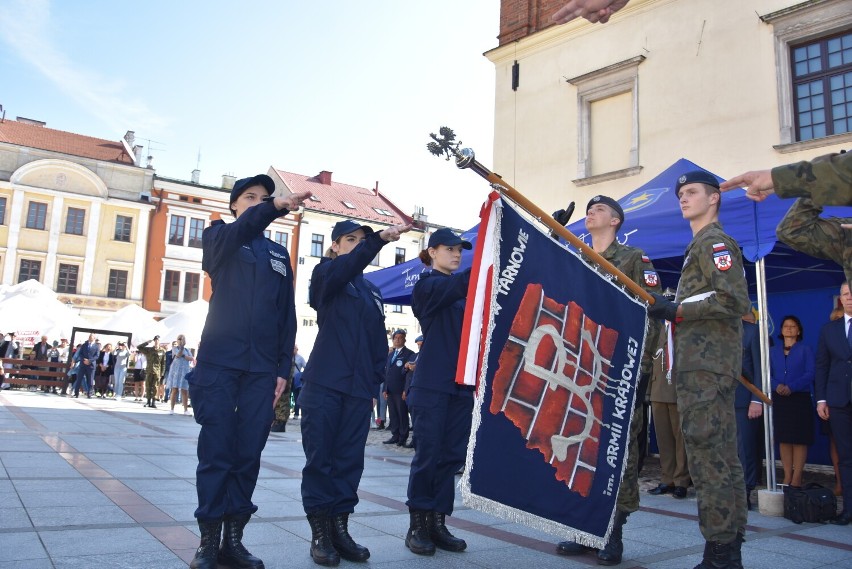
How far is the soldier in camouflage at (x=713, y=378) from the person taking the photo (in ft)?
11.0

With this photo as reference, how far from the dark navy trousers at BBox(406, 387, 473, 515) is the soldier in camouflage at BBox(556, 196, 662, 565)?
790 mm

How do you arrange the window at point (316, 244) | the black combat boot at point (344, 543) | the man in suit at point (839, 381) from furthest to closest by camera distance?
the window at point (316, 244) → the man in suit at point (839, 381) → the black combat boot at point (344, 543)

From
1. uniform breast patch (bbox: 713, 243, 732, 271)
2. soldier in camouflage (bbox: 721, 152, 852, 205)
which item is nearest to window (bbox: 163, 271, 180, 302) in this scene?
uniform breast patch (bbox: 713, 243, 732, 271)

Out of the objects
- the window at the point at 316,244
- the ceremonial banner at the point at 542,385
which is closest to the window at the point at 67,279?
the window at the point at 316,244

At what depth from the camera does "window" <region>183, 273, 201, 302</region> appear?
41.4 m

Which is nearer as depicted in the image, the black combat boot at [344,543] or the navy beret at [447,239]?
the black combat boot at [344,543]

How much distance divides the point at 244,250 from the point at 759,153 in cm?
1216

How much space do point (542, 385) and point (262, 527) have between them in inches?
82.3

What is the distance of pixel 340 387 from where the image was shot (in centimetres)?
386

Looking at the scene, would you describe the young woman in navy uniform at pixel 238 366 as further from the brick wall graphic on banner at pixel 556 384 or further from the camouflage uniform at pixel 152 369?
the camouflage uniform at pixel 152 369

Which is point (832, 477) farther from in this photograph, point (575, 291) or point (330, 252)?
point (330, 252)

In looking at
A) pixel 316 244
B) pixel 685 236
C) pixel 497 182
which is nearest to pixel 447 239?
pixel 497 182

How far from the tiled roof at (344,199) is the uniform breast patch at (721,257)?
41.4 metres

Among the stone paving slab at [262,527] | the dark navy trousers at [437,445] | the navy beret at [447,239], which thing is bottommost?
the stone paving slab at [262,527]
